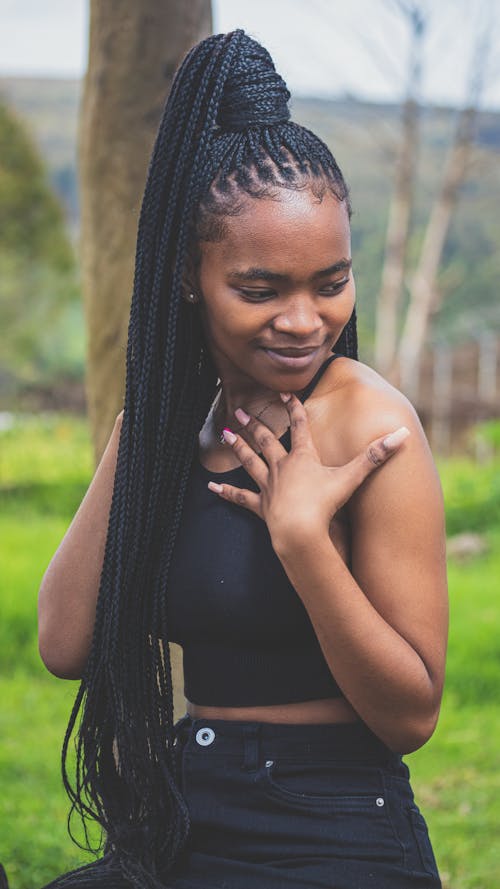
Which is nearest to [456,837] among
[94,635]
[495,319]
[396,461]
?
[94,635]

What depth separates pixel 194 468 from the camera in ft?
7.02

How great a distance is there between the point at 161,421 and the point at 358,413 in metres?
0.37

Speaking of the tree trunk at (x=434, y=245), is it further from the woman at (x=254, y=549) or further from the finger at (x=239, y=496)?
the finger at (x=239, y=496)

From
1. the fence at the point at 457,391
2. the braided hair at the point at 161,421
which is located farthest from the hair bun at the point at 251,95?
the fence at the point at 457,391

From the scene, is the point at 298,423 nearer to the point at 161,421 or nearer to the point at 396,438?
the point at 396,438

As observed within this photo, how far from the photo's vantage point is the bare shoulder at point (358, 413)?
1.90 meters

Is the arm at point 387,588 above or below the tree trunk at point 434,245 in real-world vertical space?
above

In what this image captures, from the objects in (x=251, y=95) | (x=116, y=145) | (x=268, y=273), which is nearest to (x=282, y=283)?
(x=268, y=273)

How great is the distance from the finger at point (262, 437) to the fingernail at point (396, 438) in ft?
0.57

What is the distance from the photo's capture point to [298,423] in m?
1.94

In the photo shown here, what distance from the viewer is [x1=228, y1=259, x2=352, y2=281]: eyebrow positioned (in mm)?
Result: 1874

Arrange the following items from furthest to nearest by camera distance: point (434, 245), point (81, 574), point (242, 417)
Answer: point (434, 245), point (81, 574), point (242, 417)

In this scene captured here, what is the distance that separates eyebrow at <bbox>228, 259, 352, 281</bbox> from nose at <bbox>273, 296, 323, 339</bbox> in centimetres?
4

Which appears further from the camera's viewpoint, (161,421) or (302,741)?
(161,421)
